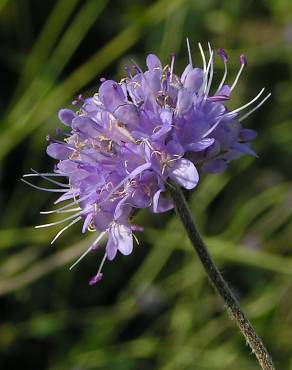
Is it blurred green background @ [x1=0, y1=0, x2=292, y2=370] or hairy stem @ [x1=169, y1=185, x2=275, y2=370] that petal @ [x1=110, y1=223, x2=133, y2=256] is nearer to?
hairy stem @ [x1=169, y1=185, x2=275, y2=370]

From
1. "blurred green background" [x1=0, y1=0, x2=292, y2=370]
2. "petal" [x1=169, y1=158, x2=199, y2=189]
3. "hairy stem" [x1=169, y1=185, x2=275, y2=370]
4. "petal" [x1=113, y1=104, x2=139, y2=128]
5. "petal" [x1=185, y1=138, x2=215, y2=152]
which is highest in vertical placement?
"petal" [x1=113, y1=104, x2=139, y2=128]

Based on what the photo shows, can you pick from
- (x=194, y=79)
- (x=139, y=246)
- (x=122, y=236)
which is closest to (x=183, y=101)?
(x=194, y=79)

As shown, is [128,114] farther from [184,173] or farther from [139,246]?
[139,246]

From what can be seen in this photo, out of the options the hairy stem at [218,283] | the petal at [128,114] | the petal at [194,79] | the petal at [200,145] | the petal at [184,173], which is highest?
the petal at [128,114]

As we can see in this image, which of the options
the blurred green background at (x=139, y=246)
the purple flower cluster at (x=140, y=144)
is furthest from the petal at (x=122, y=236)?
the blurred green background at (x=139, y=246)

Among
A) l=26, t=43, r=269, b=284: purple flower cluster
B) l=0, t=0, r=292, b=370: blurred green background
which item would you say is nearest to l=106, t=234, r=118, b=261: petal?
l=26, t=43, r=269, b=284: purple flower cluster

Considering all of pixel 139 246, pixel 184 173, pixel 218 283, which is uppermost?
pixel 184 173

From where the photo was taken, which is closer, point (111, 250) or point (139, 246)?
point (111, 250)

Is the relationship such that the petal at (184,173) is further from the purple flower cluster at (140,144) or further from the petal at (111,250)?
the petal at (111,250)
